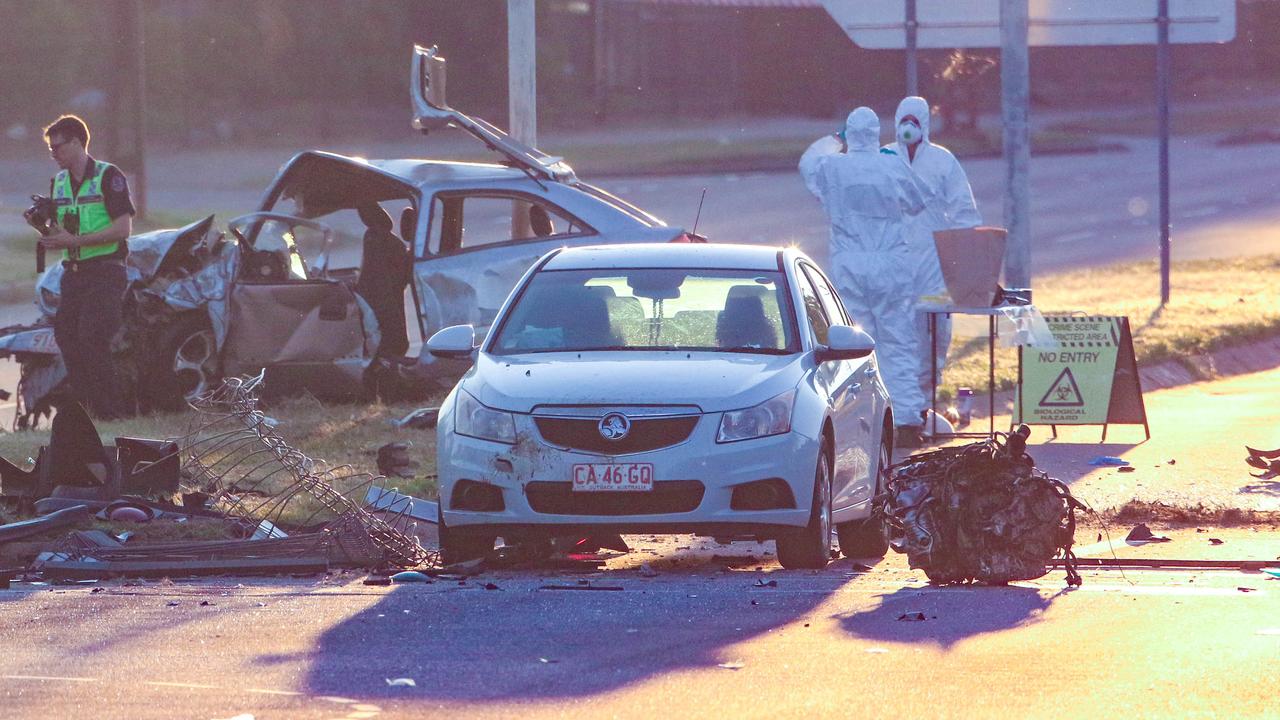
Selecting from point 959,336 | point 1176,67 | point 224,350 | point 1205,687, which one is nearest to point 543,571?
point 1205,687

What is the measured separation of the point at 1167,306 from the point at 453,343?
12.5 meters

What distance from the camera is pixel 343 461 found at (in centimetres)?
1204

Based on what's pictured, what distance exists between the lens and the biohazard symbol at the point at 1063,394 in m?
13.8

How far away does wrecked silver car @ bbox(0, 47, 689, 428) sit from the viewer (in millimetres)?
13695

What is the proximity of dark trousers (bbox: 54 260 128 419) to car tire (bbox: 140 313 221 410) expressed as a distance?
0.84m

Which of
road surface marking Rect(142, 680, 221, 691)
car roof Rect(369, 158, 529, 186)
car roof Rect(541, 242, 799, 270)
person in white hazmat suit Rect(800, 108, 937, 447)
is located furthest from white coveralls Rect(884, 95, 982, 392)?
road surface marking Rect(142, 680, 221, 691)

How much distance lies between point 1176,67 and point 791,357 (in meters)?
50.4

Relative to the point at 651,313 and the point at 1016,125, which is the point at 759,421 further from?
the point at 1016,125

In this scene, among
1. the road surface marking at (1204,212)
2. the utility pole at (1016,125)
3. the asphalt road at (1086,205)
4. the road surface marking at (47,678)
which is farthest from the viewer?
the road surface marking at (1204,212)

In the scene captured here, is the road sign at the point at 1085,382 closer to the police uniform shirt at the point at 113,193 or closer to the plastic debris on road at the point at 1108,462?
the plastic debris on road at the point at 1108,462

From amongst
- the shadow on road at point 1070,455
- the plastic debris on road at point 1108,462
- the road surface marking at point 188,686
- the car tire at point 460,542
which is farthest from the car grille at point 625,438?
the plastic debris on road at point 1108,462

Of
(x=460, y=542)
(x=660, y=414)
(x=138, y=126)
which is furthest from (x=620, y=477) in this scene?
(x=138, y=126)

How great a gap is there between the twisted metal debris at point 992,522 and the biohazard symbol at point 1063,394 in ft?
17.0

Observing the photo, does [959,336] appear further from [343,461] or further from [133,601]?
[133,601]
